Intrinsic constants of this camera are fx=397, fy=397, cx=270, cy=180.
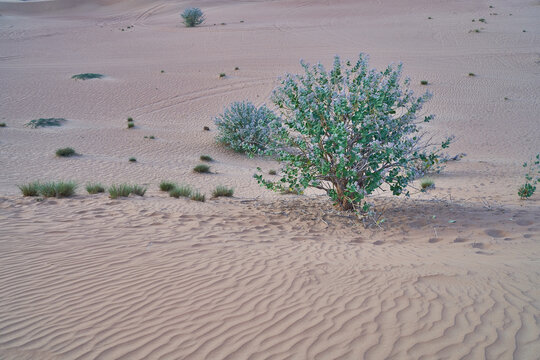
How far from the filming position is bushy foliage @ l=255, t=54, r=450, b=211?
730cm

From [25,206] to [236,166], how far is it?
8990 millimetres

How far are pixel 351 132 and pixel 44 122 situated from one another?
57.2 ft

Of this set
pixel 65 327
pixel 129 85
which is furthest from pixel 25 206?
pixel 129 85

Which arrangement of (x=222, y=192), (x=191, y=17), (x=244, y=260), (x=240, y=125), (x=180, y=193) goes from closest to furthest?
1. (x=244, y=260)
2. (x=180, y=193)
3. (x=222, y=192)
4. (x=240, y=125)
5. (x=191, y=17)

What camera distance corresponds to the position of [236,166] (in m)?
16.3

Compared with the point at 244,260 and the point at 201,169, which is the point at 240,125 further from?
the point at 244,260

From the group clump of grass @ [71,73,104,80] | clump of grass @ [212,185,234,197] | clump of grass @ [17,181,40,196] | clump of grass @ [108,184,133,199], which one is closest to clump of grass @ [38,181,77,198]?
clump of grass @ [17,181,40,196]

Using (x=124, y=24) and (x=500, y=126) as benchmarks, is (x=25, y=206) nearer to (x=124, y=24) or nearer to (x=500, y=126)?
(x=500, y=126)

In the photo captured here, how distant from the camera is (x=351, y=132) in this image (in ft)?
25.4

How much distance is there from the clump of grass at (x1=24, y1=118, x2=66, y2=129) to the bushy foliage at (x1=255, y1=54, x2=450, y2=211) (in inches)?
618

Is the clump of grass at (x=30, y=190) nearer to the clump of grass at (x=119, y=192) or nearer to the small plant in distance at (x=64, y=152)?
the clump of grass at (x=119, y=192)

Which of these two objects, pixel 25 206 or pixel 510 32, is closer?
pixel 25 206

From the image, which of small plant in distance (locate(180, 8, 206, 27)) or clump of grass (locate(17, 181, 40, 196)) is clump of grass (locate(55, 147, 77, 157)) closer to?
clump of grass (locate(17, 181, 40, 196))

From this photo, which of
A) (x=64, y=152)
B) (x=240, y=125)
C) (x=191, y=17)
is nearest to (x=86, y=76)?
(x=64, y=152)
